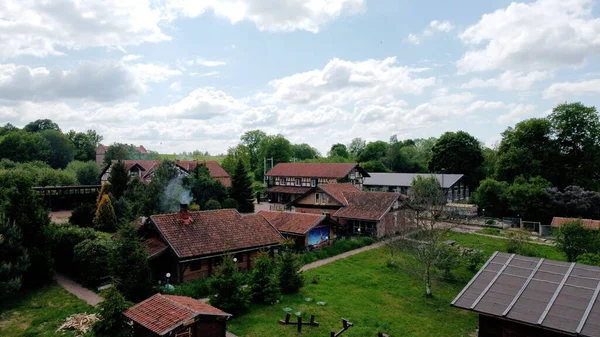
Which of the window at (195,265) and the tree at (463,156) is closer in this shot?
the window at (195,265)

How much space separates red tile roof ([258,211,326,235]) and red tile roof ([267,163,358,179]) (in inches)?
936

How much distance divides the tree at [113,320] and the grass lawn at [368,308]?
14.0 ft

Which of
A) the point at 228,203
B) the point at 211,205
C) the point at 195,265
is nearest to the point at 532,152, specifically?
the point at 228,203

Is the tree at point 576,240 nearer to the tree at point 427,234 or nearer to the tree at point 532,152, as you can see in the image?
the tree at point 427,234

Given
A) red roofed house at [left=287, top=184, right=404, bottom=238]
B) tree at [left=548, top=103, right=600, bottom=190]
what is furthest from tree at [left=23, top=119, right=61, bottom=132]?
tree at [left=548, top=103, right=600, bottom=190]

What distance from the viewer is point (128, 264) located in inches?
707

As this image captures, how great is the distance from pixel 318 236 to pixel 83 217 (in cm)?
2227

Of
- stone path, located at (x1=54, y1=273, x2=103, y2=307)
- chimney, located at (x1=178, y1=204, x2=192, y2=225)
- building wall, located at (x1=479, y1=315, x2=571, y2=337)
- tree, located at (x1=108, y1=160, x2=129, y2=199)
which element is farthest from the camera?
tree, located at (x1=108, y1=160, x2=129, y2=199)

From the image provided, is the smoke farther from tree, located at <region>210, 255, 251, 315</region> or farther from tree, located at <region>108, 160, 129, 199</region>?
tree, located at <region>210, 255, 251, 315</region>

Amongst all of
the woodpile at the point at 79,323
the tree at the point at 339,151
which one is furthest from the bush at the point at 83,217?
the tree at the point at 339,151

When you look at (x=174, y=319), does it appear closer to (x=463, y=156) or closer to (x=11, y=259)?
(x=11, y=259)

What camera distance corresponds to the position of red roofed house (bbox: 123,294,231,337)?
1304cm

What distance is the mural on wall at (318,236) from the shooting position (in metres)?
30.4

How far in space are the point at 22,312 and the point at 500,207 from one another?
46924 millimetres
